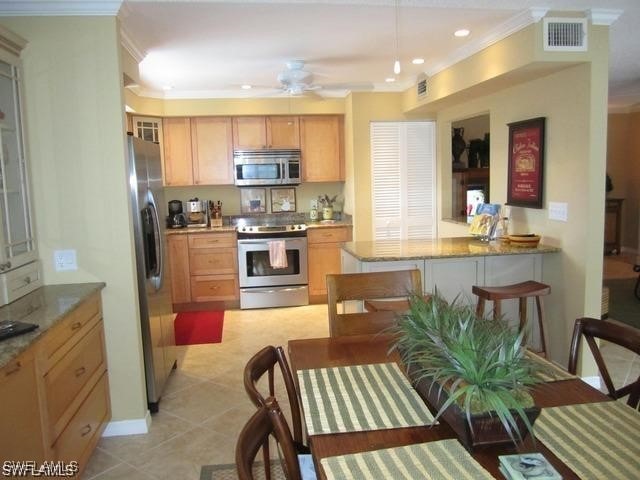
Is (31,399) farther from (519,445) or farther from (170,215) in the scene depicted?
(170,215)

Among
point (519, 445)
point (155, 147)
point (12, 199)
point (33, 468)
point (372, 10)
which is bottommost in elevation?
point (33, 468)

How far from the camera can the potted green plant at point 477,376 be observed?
113cm

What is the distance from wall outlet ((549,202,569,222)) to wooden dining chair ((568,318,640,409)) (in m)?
1.80

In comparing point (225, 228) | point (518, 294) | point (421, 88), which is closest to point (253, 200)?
point (225, 228)

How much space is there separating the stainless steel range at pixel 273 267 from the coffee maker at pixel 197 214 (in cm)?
63

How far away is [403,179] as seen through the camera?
18.8ft

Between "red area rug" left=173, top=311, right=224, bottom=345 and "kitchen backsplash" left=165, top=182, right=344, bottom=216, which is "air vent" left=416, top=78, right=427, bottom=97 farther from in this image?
"red area rug" left=173, top=311, right=224, bottom=345

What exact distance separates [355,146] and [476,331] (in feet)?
14.9

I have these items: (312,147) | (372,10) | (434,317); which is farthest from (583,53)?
(312,147)

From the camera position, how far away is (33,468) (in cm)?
193

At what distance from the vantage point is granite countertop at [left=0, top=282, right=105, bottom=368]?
6.04 feet

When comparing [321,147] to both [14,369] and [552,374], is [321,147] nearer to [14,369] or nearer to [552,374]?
[14,369]

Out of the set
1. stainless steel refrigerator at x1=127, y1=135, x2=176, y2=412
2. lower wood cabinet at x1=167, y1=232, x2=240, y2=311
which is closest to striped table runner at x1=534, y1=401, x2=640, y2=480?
stainless steel refrigerator at x1=127, y1=135, x2=176, y2=412

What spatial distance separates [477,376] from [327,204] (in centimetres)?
524
